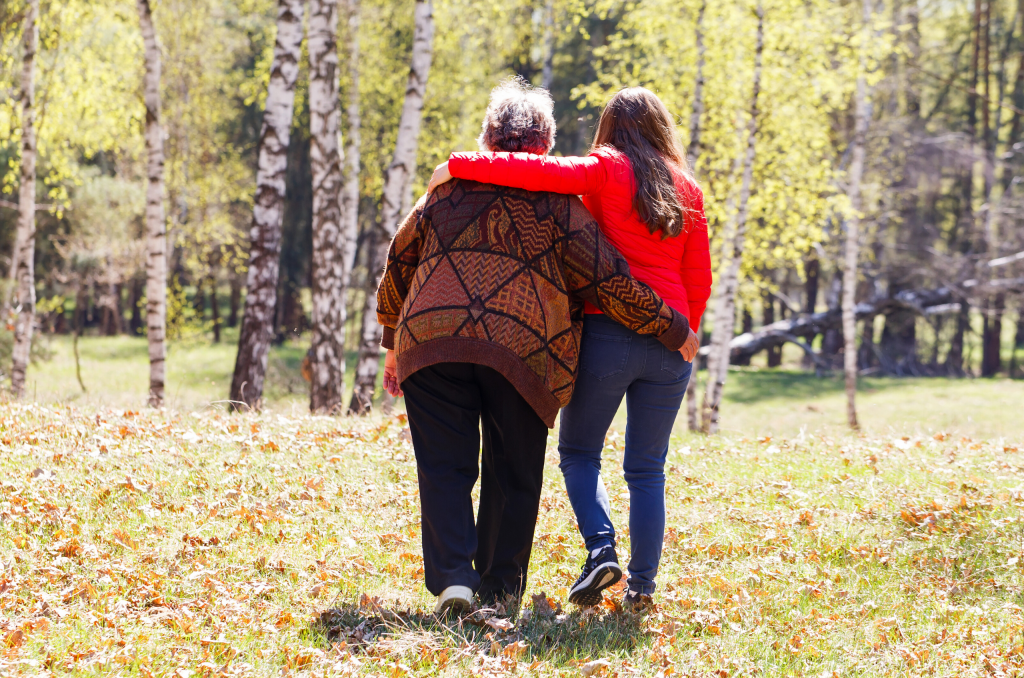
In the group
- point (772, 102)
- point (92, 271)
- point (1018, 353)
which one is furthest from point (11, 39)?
point (1018, 353)

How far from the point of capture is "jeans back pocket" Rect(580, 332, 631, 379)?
323cm

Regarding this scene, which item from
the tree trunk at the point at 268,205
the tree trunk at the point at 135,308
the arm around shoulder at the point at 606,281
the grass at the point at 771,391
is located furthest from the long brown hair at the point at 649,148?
the tree trunk at the point at 135,308

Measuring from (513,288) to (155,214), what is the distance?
24.7ft

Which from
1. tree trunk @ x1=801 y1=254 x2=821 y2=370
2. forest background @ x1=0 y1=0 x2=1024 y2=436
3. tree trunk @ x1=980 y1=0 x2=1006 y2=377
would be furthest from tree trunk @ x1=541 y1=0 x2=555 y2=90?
tree trunk @ x1=801 y1=254 x2=821 y2=370

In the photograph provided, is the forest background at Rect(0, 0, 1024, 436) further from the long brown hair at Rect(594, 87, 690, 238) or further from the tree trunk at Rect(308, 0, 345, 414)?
the long brown hair at Rect(594, 87, 690, 238)

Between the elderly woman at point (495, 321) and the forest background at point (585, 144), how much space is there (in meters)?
5.76

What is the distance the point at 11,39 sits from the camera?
1302 cm

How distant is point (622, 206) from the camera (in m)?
3.22

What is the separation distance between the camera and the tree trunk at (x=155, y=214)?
908 centimetres

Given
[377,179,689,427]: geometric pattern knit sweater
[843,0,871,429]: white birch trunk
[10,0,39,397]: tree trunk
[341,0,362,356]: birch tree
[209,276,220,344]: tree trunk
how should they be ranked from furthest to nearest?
1. [209,276,220,344]: tree trunk
2. [341,0,362,356]: birch tree
3. [843,0,871,429]: white birch trunk
4. [10,0,39,397]: tree trunk
5. [377,179,689,427]: geometric pattern knit sweater

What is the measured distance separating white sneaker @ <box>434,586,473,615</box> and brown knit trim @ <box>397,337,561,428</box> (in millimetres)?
751

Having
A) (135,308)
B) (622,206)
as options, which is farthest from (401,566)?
(135,308)

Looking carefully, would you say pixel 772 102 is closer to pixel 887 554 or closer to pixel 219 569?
pixel 887 554

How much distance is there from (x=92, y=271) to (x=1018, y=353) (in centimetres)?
3390
